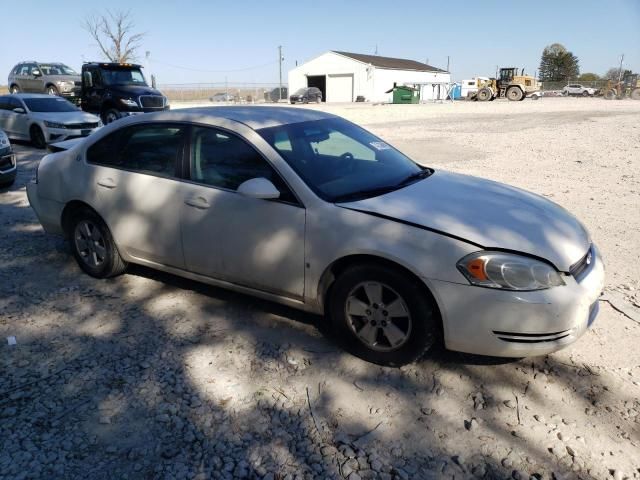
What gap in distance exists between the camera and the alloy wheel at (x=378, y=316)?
306cm

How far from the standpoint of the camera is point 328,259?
321 centimetres

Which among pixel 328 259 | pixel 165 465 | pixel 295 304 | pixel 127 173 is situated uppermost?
pixel 127 173

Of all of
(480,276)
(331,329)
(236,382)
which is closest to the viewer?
(480,276)

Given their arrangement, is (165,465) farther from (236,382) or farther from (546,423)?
(546,423)

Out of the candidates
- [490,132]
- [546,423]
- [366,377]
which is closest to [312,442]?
[366,377]

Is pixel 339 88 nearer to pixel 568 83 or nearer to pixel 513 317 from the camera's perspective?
pixel 568 83

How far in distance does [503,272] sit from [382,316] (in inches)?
29.8

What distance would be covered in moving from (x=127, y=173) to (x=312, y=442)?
105 inches

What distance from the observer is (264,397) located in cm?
296

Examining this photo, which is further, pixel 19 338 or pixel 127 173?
pixel 127 173

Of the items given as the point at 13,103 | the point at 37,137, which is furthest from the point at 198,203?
the point at 13,103

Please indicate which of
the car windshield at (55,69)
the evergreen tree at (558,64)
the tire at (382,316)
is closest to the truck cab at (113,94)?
the car windshield at (55,69)

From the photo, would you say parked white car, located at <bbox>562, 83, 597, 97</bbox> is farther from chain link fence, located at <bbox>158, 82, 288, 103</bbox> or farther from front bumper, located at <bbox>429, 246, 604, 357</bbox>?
front bumper, located at <bbox>429, 246, 604, 357</bbox>

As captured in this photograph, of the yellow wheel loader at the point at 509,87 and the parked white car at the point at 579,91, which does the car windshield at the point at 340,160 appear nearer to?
the yellow wheel loader at the point at 509,87
